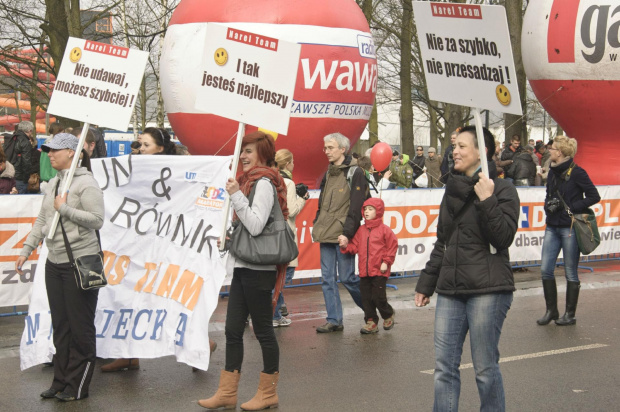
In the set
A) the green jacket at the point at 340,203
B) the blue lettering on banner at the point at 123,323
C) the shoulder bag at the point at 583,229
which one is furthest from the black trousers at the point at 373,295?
the blue lettering on banner at the point at 123,323

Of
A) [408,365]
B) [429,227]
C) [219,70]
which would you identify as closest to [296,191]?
[408,365]

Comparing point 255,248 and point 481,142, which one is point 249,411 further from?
point 481,142

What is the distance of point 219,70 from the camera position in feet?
20.8

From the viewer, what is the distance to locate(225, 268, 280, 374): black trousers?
6062mm

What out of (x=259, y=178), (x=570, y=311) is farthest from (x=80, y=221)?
(x=570, y=311)

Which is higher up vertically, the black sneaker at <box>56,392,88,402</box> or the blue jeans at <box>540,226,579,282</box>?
the blue jeans at <box>540,226,579,282</box>

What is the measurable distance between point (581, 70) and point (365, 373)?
1053cm

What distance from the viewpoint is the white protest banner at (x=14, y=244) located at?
9383 mm

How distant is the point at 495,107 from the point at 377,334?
4141mm

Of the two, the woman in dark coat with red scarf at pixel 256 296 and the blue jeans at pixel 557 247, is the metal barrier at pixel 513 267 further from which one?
the woman in dark coat with red scarf at pixel 256 296

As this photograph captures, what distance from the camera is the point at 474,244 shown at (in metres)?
5.05

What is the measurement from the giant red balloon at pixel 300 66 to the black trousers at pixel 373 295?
402 cm

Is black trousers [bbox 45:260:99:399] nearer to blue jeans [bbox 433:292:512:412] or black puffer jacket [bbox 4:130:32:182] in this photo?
blue jeans [bbox 433:292:512:412]

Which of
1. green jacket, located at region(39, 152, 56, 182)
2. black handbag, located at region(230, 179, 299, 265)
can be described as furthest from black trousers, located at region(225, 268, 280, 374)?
green jacket, located at region(39, 152, 56, 182)
